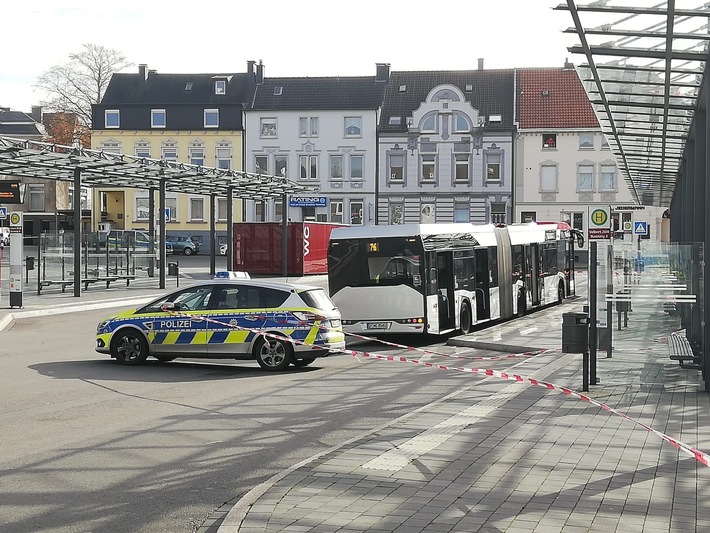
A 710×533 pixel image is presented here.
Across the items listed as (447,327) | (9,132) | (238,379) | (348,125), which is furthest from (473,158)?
(238,379)

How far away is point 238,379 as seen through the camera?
16516 mm

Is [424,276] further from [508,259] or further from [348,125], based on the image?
[348,125]

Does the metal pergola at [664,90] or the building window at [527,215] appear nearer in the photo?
the metal pergola at [664,90]

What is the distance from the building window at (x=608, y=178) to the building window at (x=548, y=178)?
3151 mm

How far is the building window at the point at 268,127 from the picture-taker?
79188 millimetres

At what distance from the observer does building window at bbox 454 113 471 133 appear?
76062 mm

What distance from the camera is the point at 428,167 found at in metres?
76.3

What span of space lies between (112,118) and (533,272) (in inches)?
2154

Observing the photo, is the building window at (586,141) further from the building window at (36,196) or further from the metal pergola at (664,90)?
the metal pergola at (664,90)

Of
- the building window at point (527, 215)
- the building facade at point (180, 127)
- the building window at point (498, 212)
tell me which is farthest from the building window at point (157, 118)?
the building window at point (527, 215)

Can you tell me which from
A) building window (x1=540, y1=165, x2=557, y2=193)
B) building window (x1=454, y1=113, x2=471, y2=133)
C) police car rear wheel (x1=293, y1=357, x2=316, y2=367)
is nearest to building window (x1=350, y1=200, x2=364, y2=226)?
building window (x1=454, y1=113, x2=471, y2=133)

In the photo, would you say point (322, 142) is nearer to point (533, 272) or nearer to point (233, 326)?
point (533, 272)

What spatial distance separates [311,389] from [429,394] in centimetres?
170

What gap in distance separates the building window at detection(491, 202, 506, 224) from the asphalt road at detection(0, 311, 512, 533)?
185ft
